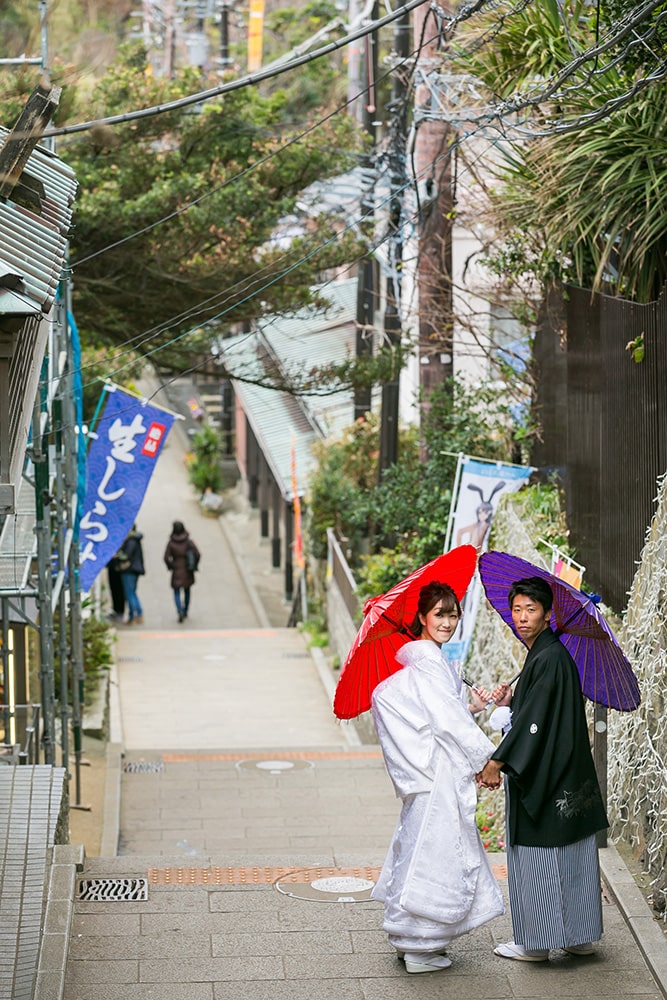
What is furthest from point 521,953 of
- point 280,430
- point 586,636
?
point 280,430

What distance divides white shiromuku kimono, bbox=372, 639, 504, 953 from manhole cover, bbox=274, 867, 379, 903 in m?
1.14

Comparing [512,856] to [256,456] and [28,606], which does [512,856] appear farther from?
[256,456]

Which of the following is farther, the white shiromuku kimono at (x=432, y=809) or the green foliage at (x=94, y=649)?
the green foliage at (x=94, y=649)

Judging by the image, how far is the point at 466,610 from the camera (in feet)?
41.6

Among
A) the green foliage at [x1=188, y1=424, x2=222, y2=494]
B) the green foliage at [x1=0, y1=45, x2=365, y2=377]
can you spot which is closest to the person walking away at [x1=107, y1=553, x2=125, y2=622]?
the green foliage at [x1=0, y1=45, x2=365, y2=377]

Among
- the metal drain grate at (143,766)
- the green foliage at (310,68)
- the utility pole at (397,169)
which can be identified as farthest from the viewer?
the green foliage at (310,68)

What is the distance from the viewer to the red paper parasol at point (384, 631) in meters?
6.07

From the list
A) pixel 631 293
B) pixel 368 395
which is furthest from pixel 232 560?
pixel 631 293

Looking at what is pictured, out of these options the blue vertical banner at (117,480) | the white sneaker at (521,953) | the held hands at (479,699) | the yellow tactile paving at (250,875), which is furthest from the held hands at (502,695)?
the blue vertical banner at (117,480)

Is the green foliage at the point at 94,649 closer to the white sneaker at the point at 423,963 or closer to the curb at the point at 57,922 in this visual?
the curb at the point at 57,922

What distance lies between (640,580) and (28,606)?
670 centimetres

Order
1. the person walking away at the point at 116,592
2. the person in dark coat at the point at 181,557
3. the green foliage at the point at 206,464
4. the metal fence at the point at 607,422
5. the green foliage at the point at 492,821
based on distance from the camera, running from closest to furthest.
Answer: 1. the metal fence at the point at 607,422
2. the green foliage at the point at 492,821
3. the person walking away at the point at 116,592
4. the person in dark coat at the point at 181,557
5. the green foliage at the point at 206,464

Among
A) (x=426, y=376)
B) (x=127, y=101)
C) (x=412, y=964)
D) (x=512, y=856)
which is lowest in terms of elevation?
(x=412, y=964)

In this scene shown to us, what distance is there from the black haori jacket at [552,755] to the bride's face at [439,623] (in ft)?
1.26
